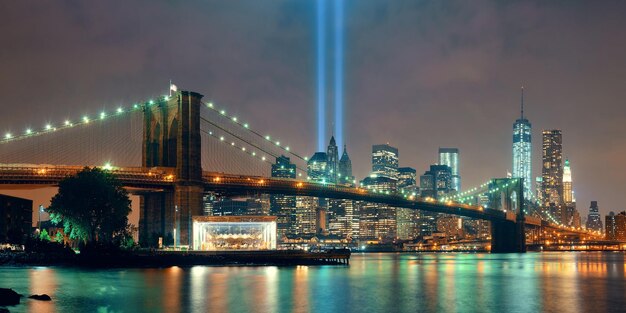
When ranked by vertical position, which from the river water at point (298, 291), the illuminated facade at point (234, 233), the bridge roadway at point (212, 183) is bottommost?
the river water at point (298, 291)

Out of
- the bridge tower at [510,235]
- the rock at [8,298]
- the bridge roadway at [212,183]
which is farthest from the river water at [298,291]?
the bridge tower at [510,235]

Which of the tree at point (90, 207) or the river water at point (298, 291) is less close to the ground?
the tree at point (90, 207)

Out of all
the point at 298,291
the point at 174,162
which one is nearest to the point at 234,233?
the point at 174,162

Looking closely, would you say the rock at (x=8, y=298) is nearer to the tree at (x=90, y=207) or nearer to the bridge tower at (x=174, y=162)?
the tree at (x=90, y=207)

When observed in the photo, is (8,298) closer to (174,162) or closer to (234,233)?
(234,233)

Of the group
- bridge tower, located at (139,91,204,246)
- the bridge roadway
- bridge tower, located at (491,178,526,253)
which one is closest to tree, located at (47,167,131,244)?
the bridge roadway

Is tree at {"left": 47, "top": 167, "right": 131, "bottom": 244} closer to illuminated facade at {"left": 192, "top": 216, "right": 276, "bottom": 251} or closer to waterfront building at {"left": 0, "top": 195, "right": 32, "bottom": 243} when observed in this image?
illuminated facade at {"left": 192, "top": 216, "right": 276, "bottom": 251}

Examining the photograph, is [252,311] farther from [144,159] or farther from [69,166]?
[144,159]
